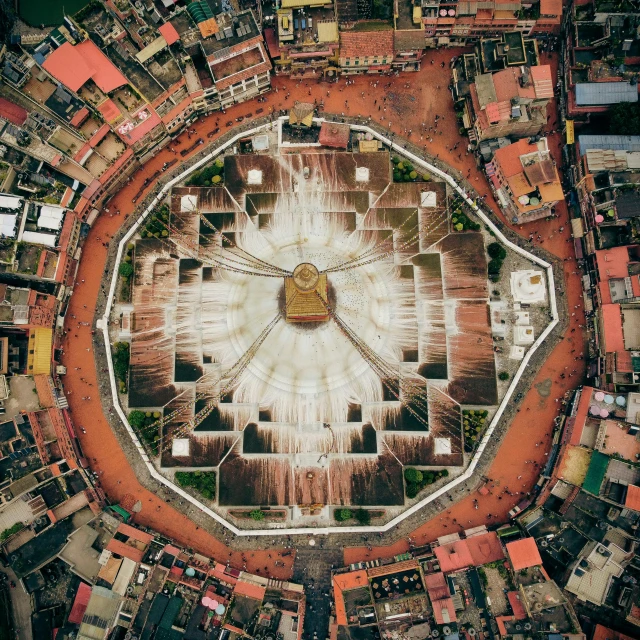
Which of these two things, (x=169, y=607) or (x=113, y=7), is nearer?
(x=169, y=607)

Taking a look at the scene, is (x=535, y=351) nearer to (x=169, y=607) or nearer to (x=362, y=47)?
(x=362, y=47)

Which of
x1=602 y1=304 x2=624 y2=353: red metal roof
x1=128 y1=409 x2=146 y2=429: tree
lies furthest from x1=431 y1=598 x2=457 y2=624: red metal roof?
x1=128 y1=409 x2=146 y2=429: tree

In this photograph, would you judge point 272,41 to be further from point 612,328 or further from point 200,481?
point 200,481

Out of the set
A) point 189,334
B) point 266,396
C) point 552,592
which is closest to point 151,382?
point 189,334

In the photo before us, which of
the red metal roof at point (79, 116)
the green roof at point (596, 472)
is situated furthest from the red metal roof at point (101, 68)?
the green roof at point (596, 472)

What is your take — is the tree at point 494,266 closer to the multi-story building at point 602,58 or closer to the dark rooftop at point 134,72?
the multi-story building at point 602,58

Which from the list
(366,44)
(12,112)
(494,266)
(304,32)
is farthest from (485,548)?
(12,112)

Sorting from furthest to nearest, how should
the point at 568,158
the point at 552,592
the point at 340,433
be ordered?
the point at 568,158
the point at 340,433
the point at 552,592
